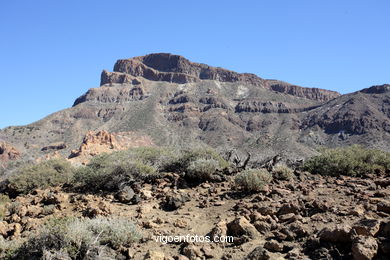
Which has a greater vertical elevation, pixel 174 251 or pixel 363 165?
pixel 363 165

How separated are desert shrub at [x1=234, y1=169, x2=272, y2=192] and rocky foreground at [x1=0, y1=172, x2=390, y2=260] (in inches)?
7.6

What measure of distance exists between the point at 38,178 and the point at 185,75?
131 meters

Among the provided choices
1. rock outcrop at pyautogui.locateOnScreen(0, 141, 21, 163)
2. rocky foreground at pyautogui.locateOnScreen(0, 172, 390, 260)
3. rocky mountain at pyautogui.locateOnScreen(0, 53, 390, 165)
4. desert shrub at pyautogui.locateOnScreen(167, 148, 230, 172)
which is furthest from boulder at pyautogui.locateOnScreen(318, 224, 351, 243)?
rock outcrop at pyautogui.locateOnScreen(0, 141, 21, 163)

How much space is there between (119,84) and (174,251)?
136 m

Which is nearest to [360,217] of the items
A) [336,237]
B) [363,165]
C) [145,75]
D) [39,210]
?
[336,237]

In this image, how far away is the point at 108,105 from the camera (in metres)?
108

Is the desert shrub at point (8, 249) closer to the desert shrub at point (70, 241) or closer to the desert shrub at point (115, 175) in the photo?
the desert shrub at point (70, 241)

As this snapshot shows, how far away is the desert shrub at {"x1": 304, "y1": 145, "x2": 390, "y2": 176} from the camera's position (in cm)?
1027

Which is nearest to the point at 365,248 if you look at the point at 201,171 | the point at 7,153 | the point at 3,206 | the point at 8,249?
the point at 8,249

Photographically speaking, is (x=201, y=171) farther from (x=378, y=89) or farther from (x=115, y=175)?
(x=378, y=89)

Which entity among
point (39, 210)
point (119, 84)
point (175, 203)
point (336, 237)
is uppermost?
point (119, 84)

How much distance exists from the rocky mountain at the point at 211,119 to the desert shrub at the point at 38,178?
38786 mm

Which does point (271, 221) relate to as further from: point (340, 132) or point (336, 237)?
point (340, 132)

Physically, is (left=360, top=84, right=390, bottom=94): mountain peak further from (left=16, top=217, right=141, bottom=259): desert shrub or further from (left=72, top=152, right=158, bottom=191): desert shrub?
(left=16, top=217, right=141, bottom=259): desert shrub
